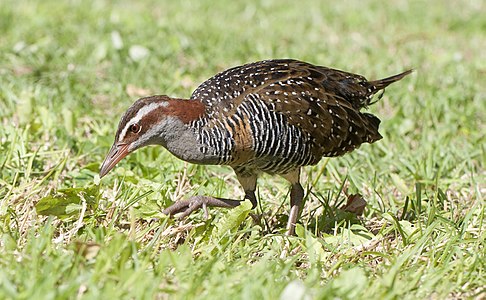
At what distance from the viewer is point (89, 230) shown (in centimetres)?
402

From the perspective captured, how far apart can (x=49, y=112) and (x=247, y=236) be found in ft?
7.05

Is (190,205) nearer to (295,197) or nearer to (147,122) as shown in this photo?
(147,122)

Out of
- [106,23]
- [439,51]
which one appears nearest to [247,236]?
[106,23]

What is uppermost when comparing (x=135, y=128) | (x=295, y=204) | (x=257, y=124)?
(x=135, y=128)

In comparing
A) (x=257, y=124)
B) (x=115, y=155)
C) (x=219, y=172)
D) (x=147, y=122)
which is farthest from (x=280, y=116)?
(x=219, y=172)

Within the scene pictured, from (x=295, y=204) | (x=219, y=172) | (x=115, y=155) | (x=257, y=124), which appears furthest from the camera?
(x=219, y=172)

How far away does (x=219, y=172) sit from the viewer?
548cm

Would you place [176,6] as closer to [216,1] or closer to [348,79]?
[216,1]

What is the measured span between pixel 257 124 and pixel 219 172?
135cm

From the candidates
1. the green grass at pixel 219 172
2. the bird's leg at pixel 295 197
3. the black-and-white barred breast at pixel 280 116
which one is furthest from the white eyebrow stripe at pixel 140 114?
the bird's leg at pixel 295 197

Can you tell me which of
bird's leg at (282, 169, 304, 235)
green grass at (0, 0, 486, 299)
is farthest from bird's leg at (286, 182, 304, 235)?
green grass at (0, 0, 486, 299)

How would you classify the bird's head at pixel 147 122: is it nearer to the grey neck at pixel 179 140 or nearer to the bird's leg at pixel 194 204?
the grey neck at pixel 179 140

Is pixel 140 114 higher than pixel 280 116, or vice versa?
pixel 140 114

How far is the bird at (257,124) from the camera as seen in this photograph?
4.04 m
